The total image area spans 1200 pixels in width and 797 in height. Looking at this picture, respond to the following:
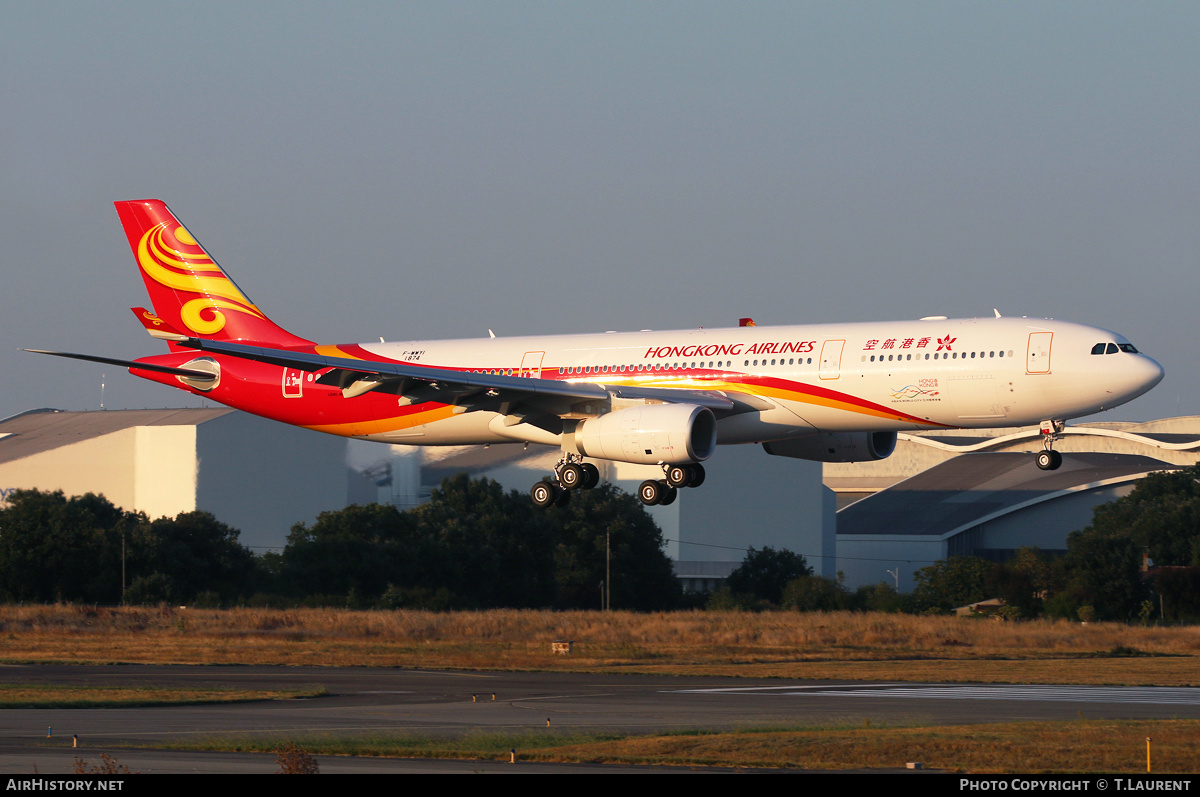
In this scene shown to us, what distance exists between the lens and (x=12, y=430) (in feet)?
363

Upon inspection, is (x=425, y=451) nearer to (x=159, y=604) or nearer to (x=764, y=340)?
(x=159, y=604)

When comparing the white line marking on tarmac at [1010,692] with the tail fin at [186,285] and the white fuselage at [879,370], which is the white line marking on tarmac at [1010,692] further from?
the tail fin at [186,285]

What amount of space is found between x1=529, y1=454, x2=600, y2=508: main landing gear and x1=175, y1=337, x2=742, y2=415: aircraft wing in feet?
5.82

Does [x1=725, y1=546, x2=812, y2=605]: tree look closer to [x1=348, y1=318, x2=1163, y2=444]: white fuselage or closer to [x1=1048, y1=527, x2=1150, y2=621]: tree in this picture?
[x1=1048, y1=527, x2=1150, y2=621]: tree

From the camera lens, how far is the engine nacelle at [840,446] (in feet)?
155

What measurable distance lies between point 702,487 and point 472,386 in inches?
2815

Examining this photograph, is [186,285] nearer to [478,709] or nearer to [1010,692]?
[478,709]

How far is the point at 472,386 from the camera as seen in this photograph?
43656 millimetres

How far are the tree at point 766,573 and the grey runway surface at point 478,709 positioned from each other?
2165 inches

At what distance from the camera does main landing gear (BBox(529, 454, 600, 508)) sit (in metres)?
46.0

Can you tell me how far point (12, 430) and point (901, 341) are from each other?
8698cm

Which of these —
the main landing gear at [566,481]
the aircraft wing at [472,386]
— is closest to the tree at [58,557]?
the aircraft wing at [472,386]
